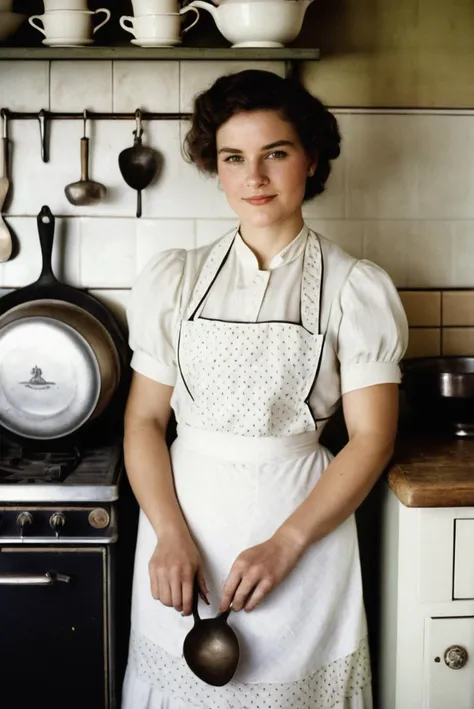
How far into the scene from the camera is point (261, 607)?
5.28 ft

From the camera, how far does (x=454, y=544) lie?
1621mm

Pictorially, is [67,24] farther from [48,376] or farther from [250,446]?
[250,446]

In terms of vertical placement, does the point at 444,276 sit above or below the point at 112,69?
below

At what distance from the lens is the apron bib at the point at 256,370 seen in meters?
1.67

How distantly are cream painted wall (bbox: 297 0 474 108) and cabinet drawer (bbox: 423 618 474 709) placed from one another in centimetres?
125

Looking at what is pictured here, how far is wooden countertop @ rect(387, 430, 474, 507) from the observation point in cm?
159

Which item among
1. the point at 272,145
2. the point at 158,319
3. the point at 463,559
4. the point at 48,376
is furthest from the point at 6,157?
the point at 463,559

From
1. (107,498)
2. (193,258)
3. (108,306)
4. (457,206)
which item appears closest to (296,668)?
(107,498)

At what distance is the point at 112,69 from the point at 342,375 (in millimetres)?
982

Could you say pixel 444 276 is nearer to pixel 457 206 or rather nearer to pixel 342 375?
pixel 457 206

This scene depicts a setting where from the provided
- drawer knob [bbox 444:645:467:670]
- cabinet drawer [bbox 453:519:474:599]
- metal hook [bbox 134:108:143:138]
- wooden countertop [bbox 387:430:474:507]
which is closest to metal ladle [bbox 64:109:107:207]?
metal hook [bbox 134:108:143:138]

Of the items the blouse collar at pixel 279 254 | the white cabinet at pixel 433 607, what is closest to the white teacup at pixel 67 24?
the blouse collar at pixel 279 254

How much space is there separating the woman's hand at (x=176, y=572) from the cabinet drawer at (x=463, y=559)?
471 millimetres

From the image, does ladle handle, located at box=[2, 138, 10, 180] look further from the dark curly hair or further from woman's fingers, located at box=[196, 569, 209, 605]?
woman's fingers, located at box=[196, 569, 209, 605]
